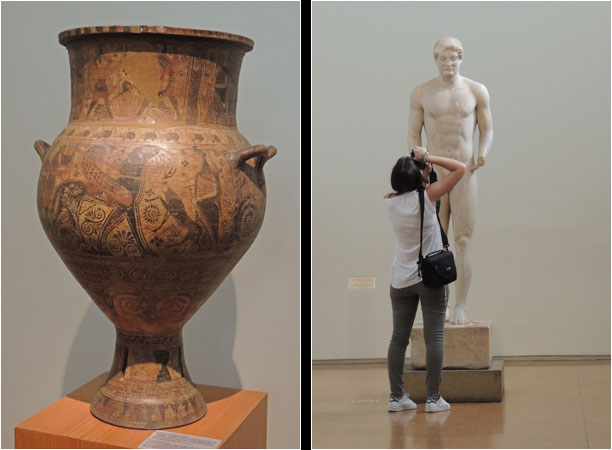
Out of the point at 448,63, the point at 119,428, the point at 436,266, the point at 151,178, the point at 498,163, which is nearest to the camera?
the point at 151,178

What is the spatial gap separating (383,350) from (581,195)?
3.49 feet

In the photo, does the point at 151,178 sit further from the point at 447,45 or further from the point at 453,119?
the point at 447,45

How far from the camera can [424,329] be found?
7.63 feet

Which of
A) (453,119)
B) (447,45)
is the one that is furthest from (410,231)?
(447,45)

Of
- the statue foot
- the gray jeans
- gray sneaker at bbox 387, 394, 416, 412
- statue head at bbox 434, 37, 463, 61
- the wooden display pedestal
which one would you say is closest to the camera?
the wooden display pedestal

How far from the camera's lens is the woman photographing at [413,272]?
2154 millimetres

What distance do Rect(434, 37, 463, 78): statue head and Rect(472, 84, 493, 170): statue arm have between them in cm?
10

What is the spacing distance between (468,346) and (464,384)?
153 millimetres

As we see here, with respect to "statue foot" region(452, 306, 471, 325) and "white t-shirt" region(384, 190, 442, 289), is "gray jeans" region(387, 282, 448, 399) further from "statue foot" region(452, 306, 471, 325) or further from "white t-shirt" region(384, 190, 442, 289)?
"statue foot" region(452, 306, 471, 325)

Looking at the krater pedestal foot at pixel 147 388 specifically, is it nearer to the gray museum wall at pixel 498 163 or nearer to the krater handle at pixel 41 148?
the krater handle at pixel 41 148

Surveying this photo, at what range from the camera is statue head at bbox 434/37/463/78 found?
95.9 inches

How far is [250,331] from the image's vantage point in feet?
7.79

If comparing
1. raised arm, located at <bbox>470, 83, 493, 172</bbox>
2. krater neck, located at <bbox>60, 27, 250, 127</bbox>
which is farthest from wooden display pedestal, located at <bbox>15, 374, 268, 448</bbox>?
raised arm, located at <bbox>470, 83, 493, 172</bbox>

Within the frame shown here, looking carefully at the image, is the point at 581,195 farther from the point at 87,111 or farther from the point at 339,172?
the point at 87,111
